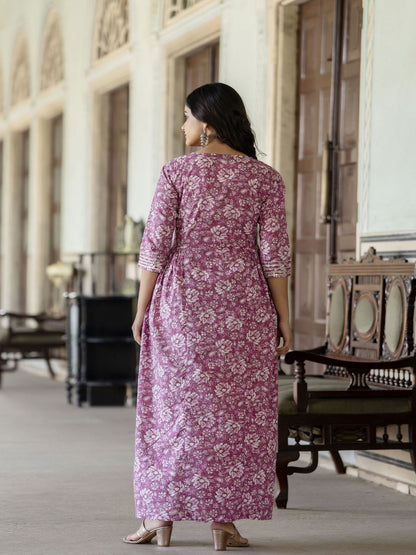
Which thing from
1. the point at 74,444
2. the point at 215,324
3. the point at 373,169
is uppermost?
the point at 373,169

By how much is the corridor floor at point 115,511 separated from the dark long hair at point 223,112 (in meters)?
1.54

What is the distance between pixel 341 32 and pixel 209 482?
349cm

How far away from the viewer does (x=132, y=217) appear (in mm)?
9727

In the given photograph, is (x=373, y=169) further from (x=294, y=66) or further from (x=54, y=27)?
(x=54, y=27)

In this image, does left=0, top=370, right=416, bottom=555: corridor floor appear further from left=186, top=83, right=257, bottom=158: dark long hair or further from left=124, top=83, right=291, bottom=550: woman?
left=186, top=83, right=257, bottom=158: dark long hair

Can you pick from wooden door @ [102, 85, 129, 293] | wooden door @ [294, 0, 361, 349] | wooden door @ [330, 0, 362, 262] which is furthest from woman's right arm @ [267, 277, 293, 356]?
wooden door @ [102, 85, 129, 293]

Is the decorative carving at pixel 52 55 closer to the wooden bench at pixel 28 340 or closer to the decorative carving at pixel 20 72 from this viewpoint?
the decorative carving at pixel 20 72

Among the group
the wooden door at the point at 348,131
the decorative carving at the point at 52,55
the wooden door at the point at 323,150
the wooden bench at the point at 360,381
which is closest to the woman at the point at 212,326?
the wooden bench at the point at 360,381

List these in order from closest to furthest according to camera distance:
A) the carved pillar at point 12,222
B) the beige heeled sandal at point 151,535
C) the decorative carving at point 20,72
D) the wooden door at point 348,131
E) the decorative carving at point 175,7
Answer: the beige heeled sandal at point 151,535
the wooden door at point 348,131
the decorative carving at point 175,7
the decorative carving at point 20,72
the carved pillar at point 12,222

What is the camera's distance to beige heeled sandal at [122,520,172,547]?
4023 millimetres

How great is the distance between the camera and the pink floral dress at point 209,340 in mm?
3918

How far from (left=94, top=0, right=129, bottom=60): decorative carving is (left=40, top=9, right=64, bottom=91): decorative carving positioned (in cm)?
126

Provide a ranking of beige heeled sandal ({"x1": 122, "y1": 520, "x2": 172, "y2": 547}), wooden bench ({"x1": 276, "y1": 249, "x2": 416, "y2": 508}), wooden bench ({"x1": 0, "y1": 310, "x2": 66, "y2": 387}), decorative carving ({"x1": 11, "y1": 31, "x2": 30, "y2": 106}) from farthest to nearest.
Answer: decorative carving ({"x1": 11, "y1": 31, "x2": 30, "y2": 106}) < wooden bench ({"x1": 0, "y1": 310, "x2": 66, "y2": 387}) < wooden bench ({"x1": 276, "y1": 249, "x2": 416, "y2": 508}) < beige heeled sandal ({"x1": 122, "y1": 520, "x2": 172, "y2": 547})

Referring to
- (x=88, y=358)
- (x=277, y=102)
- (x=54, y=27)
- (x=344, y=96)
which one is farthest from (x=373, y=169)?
(x=54, y=27)
